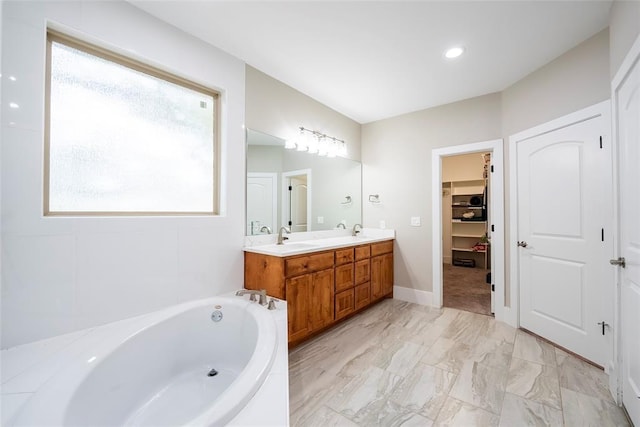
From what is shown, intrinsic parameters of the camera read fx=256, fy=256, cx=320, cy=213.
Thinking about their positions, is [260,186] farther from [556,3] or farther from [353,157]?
[556,3]

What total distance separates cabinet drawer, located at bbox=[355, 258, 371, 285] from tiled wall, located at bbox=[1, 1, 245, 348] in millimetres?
1337

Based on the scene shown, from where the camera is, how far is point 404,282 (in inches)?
135

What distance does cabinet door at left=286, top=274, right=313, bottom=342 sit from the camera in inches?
82.0

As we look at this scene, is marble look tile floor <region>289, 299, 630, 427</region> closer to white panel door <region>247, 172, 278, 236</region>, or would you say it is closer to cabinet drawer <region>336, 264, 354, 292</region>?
cabinet drawer <region>336, 264, 354, 292</region>

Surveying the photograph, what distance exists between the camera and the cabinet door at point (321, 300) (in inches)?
90.2

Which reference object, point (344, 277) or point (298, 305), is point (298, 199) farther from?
point (298, 305)

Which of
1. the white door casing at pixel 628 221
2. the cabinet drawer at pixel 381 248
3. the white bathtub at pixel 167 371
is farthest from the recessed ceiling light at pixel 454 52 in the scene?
the white bathtub at pixel 167 371

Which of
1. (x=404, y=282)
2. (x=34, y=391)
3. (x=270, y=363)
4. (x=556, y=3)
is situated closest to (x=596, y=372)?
(x=404, y=282)

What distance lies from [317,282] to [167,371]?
1238 mm

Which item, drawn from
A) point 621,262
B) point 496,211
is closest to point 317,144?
point 496,211

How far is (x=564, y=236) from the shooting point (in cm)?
219

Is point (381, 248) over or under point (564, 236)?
under

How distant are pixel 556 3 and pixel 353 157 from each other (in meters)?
2.40

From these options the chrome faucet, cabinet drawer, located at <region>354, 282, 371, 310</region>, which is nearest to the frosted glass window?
the chrome faucet
